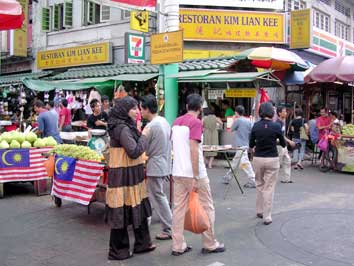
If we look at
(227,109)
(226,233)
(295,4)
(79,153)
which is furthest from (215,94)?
(226,233)

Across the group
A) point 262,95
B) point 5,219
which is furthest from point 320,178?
point 5,219

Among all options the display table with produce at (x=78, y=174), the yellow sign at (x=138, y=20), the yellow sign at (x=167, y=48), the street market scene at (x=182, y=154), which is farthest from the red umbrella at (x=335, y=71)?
the display table with produce at (x=78, y=174)

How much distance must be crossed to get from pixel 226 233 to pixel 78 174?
2.33m

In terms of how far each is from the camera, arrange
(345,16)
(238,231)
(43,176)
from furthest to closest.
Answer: (345,16), (43,176), (238,231)

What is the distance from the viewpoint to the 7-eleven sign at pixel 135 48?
51.7ft

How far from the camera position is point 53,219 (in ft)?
21.4

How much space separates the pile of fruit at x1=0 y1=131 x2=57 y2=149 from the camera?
26.0 feet

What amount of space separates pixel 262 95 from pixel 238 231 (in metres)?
7.29

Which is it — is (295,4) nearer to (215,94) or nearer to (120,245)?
(215,94)

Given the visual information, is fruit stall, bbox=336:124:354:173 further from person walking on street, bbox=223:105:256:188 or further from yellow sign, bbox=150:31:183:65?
yellow sign, bbox=150:31:183:65

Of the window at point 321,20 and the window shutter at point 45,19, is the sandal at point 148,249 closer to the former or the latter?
the window at point 321,20

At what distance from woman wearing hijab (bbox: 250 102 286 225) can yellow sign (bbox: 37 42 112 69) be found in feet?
43.2

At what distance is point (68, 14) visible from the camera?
2036cm

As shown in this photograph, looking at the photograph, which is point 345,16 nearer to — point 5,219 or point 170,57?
point 170,57
